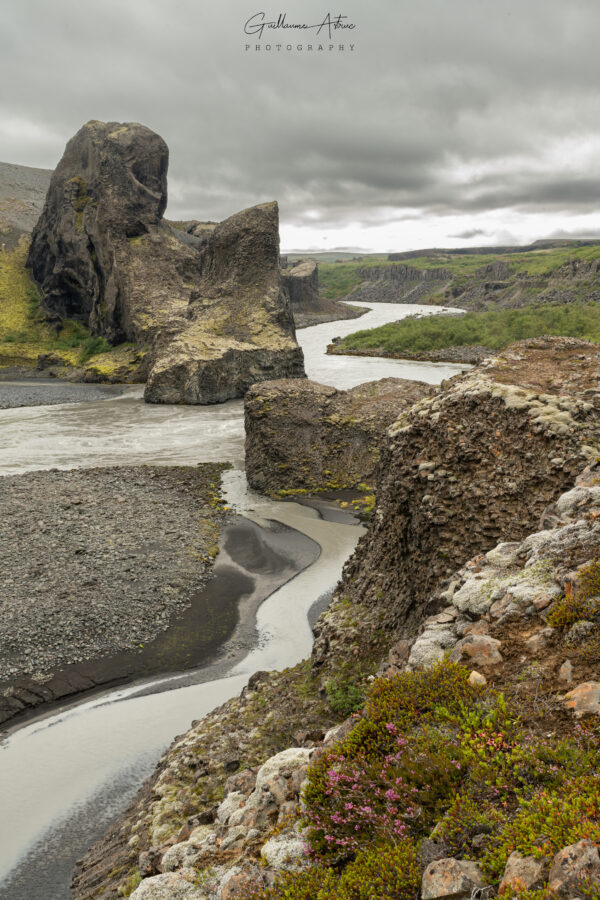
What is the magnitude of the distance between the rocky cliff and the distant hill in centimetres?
13553

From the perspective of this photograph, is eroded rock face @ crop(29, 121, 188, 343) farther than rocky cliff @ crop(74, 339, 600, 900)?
Yes

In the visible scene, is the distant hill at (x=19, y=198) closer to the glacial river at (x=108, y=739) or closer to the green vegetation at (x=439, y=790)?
the glacial river at (x=108, y=739)

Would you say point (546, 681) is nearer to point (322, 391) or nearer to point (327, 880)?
point (327, 880)

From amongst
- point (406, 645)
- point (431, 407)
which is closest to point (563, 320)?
point (431, 407)

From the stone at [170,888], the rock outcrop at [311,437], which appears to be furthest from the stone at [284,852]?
the rock outcrop at [311,437]

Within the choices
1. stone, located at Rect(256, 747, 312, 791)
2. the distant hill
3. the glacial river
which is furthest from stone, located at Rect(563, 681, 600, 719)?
the distant hill

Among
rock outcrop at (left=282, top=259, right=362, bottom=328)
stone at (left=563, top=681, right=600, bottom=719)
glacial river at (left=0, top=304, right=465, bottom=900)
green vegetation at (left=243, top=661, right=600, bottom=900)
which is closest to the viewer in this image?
green vegetation at (left=243, top=661, right=600, bottom=900)

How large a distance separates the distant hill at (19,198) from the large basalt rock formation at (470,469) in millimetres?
133812

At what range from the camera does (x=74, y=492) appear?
26031 mm

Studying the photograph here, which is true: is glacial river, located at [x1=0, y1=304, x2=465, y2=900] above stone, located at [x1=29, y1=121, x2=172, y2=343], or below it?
below

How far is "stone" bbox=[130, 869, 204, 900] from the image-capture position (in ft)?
15.9

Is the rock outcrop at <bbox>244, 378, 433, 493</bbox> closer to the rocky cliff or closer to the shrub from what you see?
the rocky cliff

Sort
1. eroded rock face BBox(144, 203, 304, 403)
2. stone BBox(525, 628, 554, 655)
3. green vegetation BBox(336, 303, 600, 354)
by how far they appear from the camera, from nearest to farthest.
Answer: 1. stone BBox(525, 628, 554, 655)
2. eroded rock face BBox(144, 203, 304, 403)
3. green vegetation BBox(336, 303, 600, 354)

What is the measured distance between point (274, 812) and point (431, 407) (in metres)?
9.31
